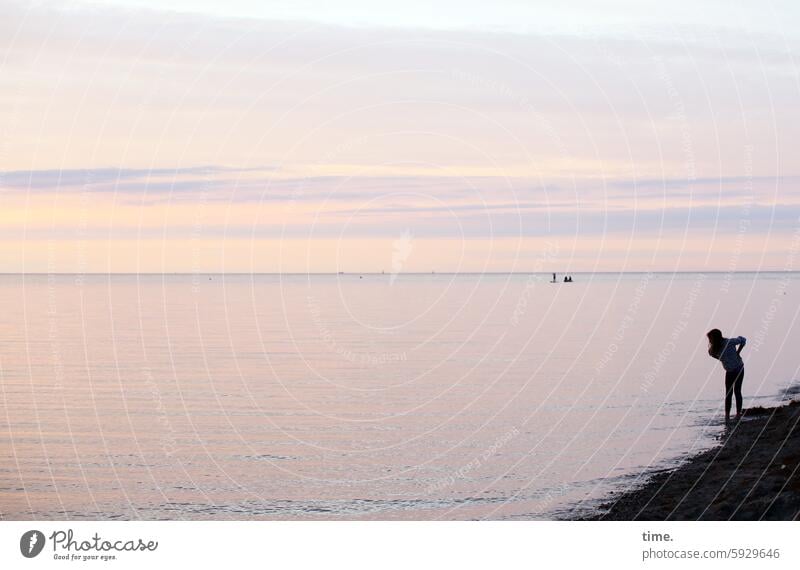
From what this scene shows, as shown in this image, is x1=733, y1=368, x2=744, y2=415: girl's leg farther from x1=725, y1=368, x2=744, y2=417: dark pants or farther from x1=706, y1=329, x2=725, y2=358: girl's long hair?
x1=706, y1=329, x2=725, y2=358: girl's long hair

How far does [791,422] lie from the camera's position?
30.0 metres

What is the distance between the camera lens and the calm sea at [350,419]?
87.5 feet

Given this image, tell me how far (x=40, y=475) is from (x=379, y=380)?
80.5 ft

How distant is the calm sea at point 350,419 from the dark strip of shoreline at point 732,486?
1344mm

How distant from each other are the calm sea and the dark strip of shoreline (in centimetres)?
134

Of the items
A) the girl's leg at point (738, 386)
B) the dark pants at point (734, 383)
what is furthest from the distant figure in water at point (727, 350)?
the girl's leg at point (738, 386)

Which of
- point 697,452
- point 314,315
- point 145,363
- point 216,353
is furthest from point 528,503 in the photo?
point 314,315

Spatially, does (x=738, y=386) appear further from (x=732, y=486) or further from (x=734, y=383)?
(x=732, y=486)

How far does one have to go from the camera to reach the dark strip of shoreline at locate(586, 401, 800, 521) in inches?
753

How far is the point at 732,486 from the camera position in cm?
2205

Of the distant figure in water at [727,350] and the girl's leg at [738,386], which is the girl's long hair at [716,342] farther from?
the girl's leg at [738,386]
